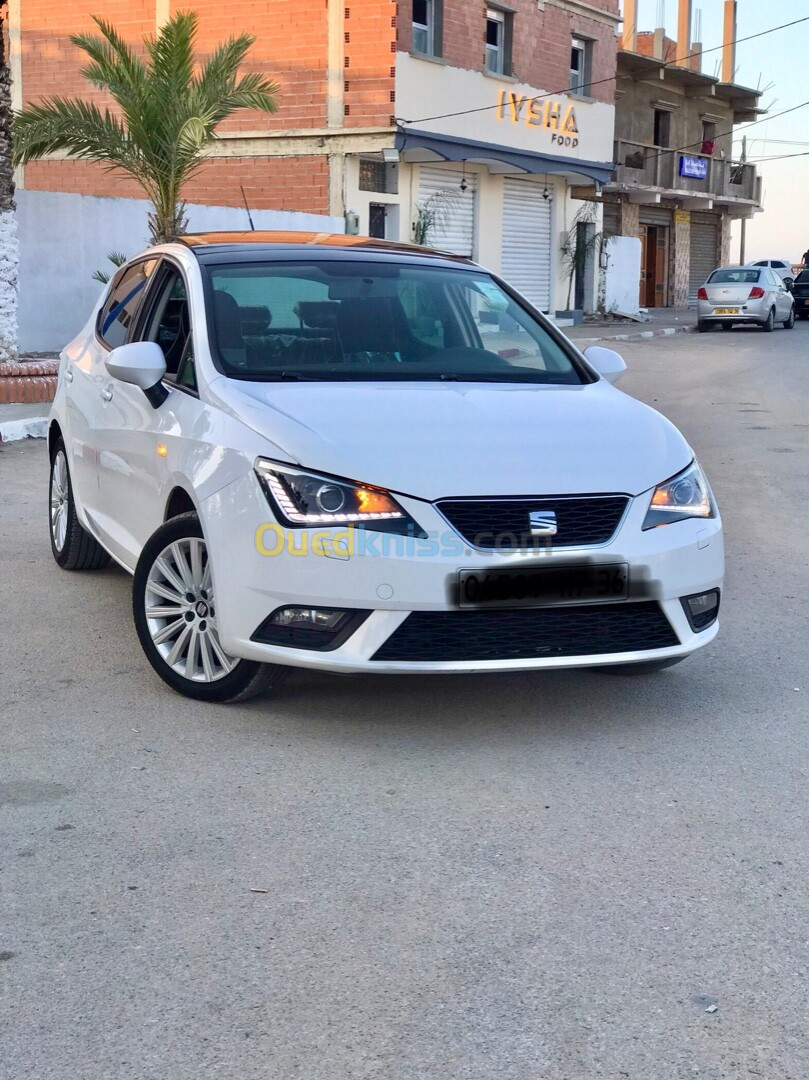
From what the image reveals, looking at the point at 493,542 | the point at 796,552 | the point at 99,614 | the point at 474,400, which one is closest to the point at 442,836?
the point at 493,542

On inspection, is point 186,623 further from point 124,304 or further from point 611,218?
point 611,218

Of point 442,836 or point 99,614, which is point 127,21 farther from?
point 442,836

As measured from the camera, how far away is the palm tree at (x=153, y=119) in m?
17.2

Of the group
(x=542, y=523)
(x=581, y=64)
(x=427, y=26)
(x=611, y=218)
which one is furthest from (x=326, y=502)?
(x=611, y=218)

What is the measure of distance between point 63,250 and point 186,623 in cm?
1467

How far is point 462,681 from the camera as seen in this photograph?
5105mm

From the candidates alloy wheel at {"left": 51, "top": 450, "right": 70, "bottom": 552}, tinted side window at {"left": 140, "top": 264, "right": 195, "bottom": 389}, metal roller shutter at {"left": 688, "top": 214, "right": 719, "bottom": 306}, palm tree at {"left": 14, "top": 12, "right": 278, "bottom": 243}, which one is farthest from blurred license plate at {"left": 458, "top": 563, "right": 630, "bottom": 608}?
metal roller shutter at {"left": 688, "top": 214, "right": 719, "bottom": 306}

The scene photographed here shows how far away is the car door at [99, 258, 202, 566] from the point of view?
4.97 metres

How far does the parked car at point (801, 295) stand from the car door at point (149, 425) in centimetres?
3793

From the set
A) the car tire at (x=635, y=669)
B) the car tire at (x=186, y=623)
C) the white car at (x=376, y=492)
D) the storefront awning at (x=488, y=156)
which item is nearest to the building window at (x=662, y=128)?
the storefront awning at (x=488, y=156)

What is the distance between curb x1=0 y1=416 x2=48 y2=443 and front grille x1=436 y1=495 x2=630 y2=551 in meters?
8.30

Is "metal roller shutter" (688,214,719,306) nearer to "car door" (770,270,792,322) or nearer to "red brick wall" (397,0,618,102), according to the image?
"car door" (770,270,792,322)

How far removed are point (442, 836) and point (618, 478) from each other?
1328 millimetres

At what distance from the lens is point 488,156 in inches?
1098
